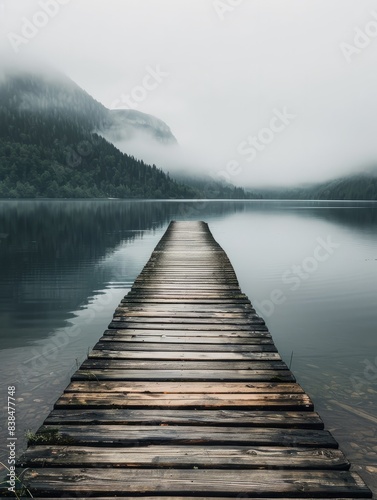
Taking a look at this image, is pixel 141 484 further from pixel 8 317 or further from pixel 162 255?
pixel 162 255

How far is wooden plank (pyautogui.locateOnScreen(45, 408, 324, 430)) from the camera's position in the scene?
16.6ft

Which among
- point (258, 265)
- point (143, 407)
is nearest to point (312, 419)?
point (143, 407)

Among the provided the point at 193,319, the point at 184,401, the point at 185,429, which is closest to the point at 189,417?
the point at 185,429

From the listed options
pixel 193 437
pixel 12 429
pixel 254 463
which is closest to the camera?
pixel 254 463

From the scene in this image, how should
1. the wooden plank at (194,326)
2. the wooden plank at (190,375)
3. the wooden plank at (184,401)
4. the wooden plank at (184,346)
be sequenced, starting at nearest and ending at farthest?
the wooden plank at (184,401) → the wooden plank at (190,375) → the wooden plank at (184,346) → the wooden plank at (194,326)

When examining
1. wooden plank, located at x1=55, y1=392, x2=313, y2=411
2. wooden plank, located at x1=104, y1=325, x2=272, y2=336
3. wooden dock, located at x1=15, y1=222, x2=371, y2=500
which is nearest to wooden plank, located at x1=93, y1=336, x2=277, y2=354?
wooden dock, located at x1=15, y1=222, x2=371, y2=500

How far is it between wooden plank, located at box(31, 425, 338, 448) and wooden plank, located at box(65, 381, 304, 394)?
952 mm

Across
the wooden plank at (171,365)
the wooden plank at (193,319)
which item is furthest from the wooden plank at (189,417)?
the wooden plank at (193,319)

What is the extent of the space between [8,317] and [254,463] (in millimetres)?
12135

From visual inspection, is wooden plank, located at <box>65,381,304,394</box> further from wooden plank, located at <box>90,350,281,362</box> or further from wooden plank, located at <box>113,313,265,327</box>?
wooden plank, located at <box>113,313,265,327</box>

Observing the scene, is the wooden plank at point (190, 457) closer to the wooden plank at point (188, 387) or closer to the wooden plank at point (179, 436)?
the wooden plank at point (179, 436)

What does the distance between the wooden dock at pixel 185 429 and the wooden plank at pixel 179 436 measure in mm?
12

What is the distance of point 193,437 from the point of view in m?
4.75

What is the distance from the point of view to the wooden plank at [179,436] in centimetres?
464
